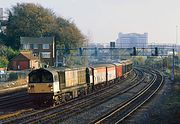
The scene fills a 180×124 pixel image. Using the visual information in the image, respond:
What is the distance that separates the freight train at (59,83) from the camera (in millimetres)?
31797

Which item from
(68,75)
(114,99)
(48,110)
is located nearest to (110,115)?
(48,110)

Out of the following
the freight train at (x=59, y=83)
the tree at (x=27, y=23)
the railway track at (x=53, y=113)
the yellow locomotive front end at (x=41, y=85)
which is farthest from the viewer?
the tree at (x=27, y=23)

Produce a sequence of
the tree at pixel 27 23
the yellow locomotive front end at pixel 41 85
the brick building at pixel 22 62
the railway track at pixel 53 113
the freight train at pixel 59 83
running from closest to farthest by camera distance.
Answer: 1. the railway track at pixel 53 113
2. the yellow locomotive front end at pixel 41 85
3. the freight train at pixel 59 83
4. the brick building at pixel 22 62
5. the tree at pixel 27 23

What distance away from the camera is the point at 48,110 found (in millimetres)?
30391

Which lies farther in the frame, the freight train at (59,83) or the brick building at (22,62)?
the brick building at (22,62)

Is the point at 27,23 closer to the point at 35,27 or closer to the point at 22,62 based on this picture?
the point at 35,27

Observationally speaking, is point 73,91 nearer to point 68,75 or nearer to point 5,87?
point 68,75

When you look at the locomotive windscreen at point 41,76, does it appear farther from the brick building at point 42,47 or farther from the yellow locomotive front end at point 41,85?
the brick building at point 42,47

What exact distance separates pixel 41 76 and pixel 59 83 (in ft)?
6.32

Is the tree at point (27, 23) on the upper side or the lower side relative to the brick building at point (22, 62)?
upper

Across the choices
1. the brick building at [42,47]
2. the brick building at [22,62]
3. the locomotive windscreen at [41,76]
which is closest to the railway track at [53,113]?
the locomotive windscreen at [41,76]

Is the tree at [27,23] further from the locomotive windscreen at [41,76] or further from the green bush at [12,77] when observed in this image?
the locomotive windscreen at [41,76]

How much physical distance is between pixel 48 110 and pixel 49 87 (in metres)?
2.04

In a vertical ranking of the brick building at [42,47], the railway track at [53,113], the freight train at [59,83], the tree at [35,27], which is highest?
the tree at [35,27]
